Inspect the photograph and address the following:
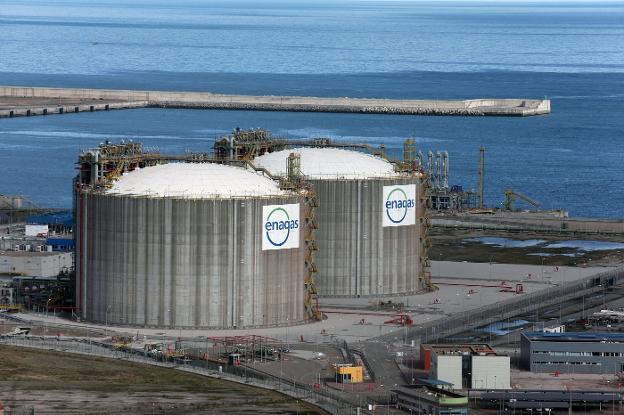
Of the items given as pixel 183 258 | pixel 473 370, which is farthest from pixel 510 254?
pixel 473 370

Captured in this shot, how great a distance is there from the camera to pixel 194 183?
85.8 m

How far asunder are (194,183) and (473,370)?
57.8 ft

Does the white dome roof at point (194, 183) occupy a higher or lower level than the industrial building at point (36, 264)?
higher

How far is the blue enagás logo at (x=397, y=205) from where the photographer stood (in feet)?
320

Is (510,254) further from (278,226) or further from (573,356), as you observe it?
(573,356)

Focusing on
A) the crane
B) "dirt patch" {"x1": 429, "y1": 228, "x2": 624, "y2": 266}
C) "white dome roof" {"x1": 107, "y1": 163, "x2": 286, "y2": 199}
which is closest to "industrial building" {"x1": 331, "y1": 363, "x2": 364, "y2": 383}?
"white dome roof" {"x1": 107, "y1": 163, "x2": 286, "y2": 199}

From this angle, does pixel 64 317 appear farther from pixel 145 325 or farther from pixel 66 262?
pixel 66 262

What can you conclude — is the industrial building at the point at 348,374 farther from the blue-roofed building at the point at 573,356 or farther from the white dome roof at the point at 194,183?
the white dome roof at the point at 194,183

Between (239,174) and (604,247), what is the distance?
1551 inches

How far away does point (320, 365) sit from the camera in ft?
257

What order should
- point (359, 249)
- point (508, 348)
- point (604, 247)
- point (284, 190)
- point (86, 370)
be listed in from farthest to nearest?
point (604, 247), point (359, 249), point (284, 190), point (508, 348), point (86, 370)

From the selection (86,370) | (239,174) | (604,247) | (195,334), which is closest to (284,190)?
(239,174)

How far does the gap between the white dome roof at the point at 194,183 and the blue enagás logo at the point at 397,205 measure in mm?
10506

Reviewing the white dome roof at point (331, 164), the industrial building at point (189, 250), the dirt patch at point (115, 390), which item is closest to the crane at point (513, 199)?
the white dome roof at point (331, 164)
